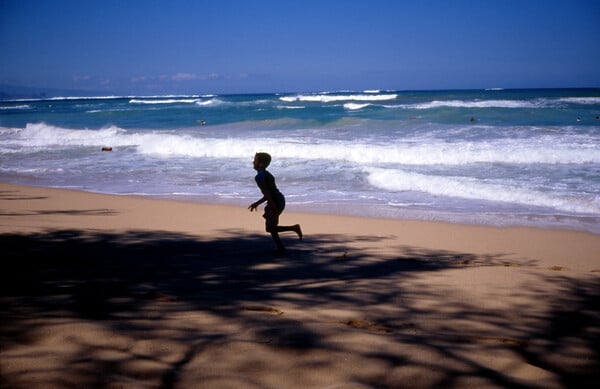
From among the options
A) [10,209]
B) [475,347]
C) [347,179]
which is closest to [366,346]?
[475,347]

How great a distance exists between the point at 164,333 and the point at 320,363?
86cm

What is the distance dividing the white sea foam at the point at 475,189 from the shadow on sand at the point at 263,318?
3.93 meters

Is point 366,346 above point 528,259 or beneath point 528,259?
above

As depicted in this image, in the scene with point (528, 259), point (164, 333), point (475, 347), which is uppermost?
point (164, 333)

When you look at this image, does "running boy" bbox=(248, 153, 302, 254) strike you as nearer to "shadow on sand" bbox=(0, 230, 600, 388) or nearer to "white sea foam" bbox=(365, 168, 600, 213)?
"shadow on sand" bbox=(0, 230, 600, 388)

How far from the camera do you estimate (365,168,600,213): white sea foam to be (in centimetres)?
848

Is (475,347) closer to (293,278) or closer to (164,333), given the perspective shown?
(164,333)

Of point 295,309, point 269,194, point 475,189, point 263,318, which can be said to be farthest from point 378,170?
point 263,318

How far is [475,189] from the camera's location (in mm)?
9742

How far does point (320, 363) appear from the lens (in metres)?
2.36

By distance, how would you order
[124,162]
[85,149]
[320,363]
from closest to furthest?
[320,363]
[124,162]
[85,149]

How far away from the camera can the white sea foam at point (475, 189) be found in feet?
27.8

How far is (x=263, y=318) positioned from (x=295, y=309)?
375 millimetres

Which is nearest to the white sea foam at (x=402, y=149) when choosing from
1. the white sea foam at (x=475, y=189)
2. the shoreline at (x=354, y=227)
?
the white sea foam at (x=475, y=189)
